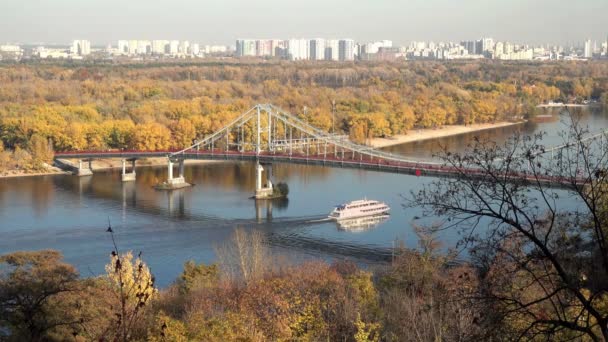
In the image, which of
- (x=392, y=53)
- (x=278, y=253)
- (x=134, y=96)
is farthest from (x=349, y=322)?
(x=392, y=53)

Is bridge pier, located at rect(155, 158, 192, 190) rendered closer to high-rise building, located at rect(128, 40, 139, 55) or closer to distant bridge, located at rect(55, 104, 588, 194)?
distant bridge, located at rect(55, 104, 588, 194)

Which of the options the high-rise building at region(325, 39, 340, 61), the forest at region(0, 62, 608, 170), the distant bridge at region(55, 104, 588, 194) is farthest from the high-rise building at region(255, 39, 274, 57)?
the distant bridge at region(55, 104, 588, 194)

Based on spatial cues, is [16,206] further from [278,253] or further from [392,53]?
[392,53]

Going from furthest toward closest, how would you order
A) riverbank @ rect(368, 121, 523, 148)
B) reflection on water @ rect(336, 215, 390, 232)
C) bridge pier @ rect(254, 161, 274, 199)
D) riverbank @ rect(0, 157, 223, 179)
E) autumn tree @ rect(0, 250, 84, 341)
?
riverbank @ rect(368, 121, 523, 148)
riverbank @ rect(0, 157, 223, 179)
bridge pier @ rect(254, 161, 274, 199)
reflection on water @ rect(336, 215, 390, 232)
autumn tree @ rect(0, 250, 84, 341)

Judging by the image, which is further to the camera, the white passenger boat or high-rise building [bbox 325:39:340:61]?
high-rise building [bbox 325:39:340:61]

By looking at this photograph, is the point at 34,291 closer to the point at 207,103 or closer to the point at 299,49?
the point at 207,103

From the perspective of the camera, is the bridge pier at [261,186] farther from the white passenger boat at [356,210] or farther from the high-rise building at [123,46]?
the high-rise building at [123,46]

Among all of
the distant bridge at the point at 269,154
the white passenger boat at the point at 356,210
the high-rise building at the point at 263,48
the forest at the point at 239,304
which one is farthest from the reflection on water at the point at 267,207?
the high-rise building at the point at 263,48
